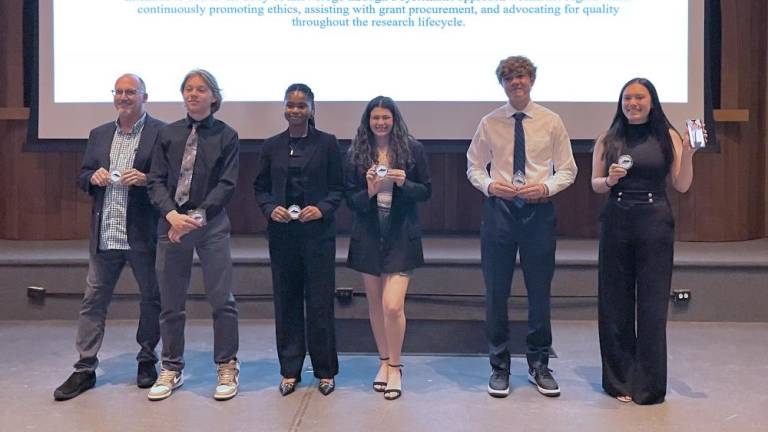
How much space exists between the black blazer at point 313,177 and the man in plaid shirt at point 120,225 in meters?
0.50

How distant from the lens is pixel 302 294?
3.35m

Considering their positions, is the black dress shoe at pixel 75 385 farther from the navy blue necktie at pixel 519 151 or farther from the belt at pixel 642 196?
the belt at pixel 642 196

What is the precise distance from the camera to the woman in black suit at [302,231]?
3242 mm

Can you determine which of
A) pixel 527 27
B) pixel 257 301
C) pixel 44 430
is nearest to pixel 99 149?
pixel 44 430

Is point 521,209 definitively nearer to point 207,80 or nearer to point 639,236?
point 639,236

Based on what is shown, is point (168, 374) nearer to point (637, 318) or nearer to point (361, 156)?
point (361, 156)

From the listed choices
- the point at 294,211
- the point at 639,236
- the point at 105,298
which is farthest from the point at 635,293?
the point at 105,298

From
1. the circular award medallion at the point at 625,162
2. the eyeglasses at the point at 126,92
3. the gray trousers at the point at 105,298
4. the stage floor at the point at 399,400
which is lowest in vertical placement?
the stage floor at the point at 399,400

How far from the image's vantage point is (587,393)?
3301 millimetres

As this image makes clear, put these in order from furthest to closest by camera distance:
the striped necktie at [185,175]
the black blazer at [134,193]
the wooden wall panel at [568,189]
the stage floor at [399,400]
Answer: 1. the wooden wall panel at [568,189]
2. the black blazer at [134,193]
3. the striped necktie at [185,175]
4. the stage floor at [399,400]

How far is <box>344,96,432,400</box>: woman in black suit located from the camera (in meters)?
3.21

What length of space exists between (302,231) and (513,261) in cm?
90

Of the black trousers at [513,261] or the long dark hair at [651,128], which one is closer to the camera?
the long dark hair at [651,128]

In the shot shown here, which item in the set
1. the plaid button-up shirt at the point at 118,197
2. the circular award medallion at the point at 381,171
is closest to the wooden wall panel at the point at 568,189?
the plaid button-up shirt at the point at 118,197
